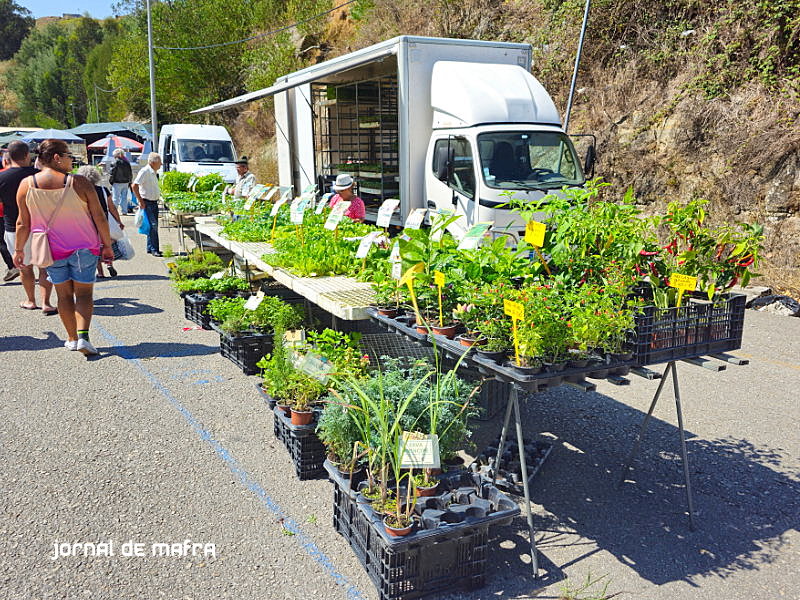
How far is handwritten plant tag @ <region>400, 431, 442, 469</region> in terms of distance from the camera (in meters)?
3.00

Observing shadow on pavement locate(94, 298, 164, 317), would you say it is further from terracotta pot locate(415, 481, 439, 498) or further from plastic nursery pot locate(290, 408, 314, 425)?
terracotta pot locate(415, 481, 439, 498)

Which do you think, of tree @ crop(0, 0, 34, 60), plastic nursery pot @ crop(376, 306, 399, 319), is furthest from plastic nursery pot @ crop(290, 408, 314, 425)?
tree @ crop(0, 0, 34, 60)

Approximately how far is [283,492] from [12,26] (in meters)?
126

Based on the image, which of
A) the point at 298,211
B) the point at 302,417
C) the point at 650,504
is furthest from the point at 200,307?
the point at 650,504

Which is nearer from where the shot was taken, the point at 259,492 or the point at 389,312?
the point at 259,492

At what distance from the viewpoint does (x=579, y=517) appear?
3.71m

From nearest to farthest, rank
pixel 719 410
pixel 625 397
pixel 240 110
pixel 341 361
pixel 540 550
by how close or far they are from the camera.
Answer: pixel 540 550
pixel 341 361
pixel 719 410
pixel 625 397
pixel 240 110

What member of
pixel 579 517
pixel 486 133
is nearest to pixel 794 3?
pixel 486 133

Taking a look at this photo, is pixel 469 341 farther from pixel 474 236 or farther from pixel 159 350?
pixel 159 350

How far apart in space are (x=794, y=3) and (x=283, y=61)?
855 inches

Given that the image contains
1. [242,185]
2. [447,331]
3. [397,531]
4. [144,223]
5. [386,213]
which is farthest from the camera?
[144,223]

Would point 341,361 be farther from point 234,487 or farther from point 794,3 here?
point 794,3

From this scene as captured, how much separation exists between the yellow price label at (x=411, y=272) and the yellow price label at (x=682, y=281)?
140 centimetres

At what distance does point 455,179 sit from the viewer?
27.7 feet
